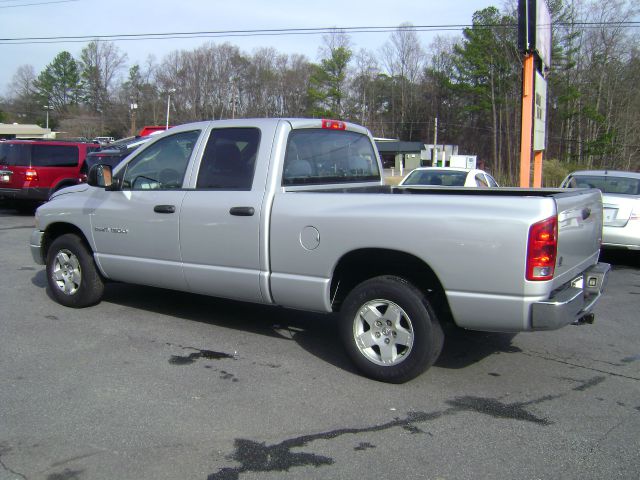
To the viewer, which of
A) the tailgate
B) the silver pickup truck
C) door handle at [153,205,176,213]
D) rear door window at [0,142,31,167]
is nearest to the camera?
the silver pickup truck

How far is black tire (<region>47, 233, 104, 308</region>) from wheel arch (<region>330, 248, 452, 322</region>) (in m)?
2.97

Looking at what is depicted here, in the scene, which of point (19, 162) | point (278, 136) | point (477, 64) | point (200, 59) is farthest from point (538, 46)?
point (477, 64)

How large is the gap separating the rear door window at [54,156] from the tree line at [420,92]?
25790 mm

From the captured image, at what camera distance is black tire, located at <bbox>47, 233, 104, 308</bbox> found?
6.39 m

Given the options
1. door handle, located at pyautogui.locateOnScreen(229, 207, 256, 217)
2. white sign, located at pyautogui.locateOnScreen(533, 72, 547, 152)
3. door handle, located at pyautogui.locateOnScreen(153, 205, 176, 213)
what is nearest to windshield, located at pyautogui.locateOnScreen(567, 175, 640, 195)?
white sign, located at pyautogui.locateOnScreen(533, 72, 547, 152)

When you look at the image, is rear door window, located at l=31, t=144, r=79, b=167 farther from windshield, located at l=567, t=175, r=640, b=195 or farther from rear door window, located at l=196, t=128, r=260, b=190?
windshield, located at l=567, t=175, r=640, b=195

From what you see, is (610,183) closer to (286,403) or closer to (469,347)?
(469,347)

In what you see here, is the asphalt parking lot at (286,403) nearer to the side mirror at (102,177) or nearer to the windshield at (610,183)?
the side mirror at (102,177)

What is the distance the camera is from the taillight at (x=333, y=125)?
5.66 metres

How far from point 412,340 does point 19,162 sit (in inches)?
532

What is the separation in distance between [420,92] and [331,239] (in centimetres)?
8280

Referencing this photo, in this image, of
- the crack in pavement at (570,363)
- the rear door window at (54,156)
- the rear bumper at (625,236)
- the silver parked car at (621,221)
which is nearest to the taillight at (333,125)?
the crack in pavement at (570,363)

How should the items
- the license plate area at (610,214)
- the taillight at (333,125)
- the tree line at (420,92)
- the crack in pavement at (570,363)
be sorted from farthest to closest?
1. the tree line at (420,92)
2. the license plate area at (610,214)
3. the taillight at (333,125)
4. the crack in pavement at (570,363)

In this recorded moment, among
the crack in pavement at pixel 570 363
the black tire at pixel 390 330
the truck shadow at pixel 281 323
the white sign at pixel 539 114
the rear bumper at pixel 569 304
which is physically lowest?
the crack in pavement at pixel 570 363
